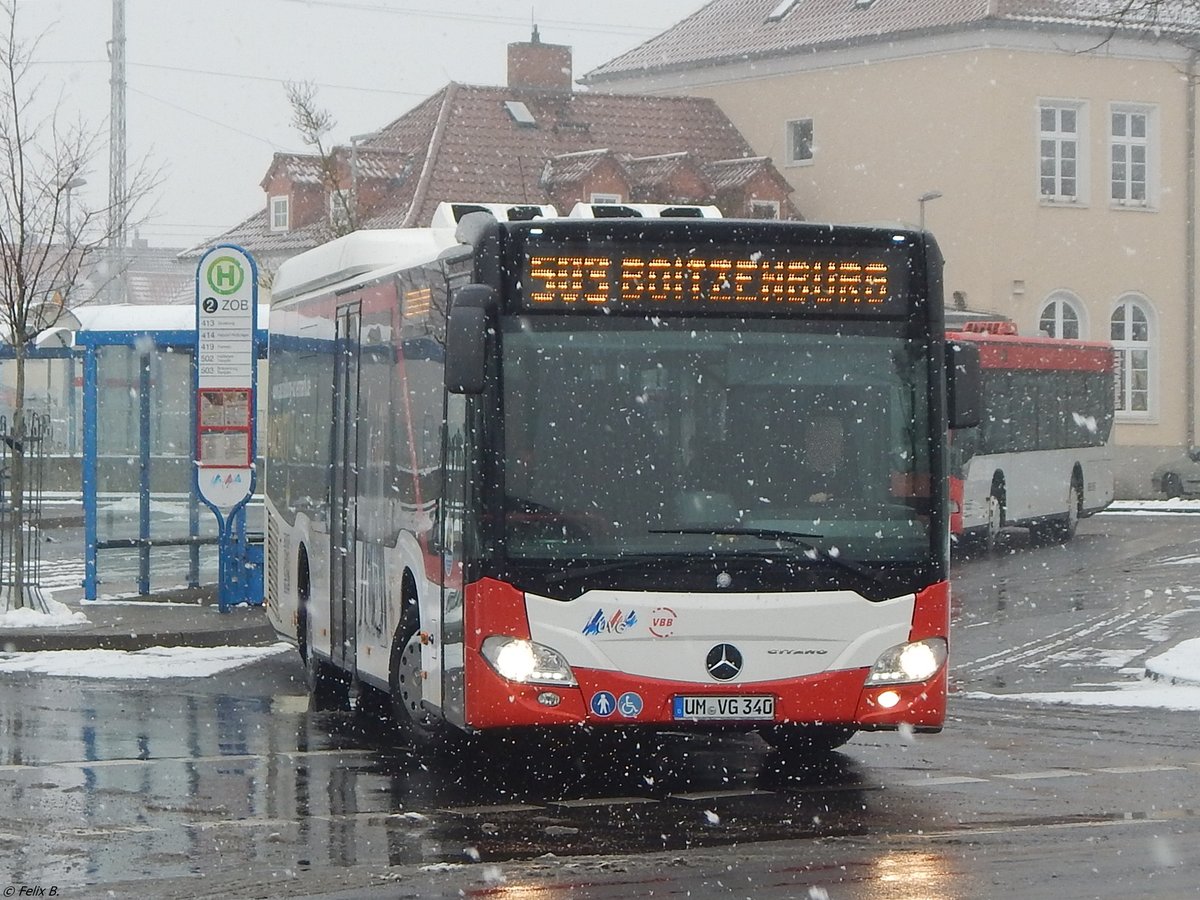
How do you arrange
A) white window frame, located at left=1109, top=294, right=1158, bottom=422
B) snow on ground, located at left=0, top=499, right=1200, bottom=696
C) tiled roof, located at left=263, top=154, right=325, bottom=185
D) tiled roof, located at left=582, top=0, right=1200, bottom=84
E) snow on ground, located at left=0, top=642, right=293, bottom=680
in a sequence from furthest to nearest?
tiled roof, located at left=263, top=154, right=325, bottom=185
white window frame, located at left=1109, top=294, right=1158, bottom=422
tiled roof, located at left=582, top=0, right=1200, bottom=84
snow on ground, located at left=0, top=642, right=293, bottom=680
snow on ground, located at left=0, top=499, right=1200, bottom=696

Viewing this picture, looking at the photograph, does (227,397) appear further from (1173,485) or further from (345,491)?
(1173,485)

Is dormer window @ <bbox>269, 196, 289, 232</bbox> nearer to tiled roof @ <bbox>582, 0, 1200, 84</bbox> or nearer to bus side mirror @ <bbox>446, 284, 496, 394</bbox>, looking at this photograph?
tiled roof @ <bbox>582, 0, 1200, 84</bbox>

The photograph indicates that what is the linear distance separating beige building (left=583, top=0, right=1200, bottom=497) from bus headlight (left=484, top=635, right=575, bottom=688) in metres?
40.9

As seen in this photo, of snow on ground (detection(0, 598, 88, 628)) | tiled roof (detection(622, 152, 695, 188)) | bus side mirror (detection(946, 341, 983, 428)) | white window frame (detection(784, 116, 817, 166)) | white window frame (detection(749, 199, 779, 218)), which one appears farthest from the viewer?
white window frame (detection(784, 116, 817, 166))

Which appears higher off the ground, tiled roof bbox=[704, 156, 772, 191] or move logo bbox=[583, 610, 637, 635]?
tiled roof bbox=[704, 156, 772, 191]

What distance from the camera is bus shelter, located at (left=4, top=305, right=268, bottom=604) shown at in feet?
69.1

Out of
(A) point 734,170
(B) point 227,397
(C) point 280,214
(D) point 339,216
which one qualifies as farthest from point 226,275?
(C) point 280,214

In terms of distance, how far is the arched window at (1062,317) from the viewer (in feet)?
169

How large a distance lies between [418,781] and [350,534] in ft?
9.29

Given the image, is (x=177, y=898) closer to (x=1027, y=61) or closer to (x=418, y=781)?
(x=418, y=781)

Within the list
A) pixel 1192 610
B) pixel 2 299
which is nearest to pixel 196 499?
pixel 2 299

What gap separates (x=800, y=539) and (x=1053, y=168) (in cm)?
4294

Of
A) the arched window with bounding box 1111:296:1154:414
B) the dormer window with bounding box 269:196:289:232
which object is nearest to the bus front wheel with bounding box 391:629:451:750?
the arched window with bounding box 1111:296:1154:414

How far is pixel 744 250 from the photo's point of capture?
10664mm
